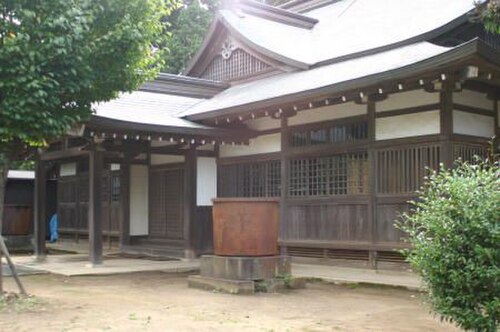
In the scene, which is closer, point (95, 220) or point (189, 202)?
point (95, 220)

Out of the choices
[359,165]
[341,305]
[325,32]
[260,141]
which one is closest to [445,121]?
[359,165]

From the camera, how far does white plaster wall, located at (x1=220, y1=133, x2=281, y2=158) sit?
48.4 feet

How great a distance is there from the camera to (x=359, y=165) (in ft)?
41.9

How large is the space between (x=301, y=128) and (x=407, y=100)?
9.25 feet

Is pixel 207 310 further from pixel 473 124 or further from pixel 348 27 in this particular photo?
pixel 348 27

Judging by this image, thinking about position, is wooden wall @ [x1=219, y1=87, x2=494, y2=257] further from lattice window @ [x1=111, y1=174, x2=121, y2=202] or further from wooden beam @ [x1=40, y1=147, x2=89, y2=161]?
lattice window @ [x1=111, y1=174, x2=121, y2=202]

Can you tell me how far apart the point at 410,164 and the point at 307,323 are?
5.18 m

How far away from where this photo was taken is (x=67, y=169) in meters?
21.9

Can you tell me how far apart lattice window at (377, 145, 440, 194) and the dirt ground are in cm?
225

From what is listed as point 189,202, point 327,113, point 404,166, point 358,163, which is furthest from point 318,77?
point 189,202

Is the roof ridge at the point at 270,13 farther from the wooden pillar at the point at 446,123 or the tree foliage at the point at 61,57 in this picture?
the tree foliage at the point at 61,57

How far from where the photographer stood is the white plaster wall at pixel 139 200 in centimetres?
1805

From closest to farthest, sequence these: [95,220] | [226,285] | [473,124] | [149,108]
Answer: [226,285], [473,124], [95,220], [149,108]

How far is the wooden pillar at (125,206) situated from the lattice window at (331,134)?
5.86 metres
